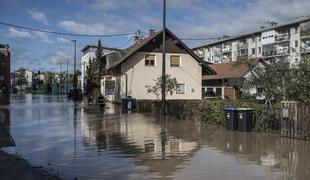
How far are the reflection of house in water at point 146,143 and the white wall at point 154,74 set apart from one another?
2370 cm

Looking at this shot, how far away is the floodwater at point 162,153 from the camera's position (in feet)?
34.7

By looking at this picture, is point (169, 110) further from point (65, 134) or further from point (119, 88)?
point (119, 88)

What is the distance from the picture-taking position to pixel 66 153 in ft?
44.5

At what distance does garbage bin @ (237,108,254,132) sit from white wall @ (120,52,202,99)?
27453 millimetres

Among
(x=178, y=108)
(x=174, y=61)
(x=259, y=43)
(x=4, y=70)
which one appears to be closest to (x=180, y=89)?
(x=174, y=61)

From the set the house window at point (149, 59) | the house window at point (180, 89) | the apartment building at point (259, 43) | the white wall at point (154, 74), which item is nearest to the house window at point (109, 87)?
the white wall at point (154, 74)

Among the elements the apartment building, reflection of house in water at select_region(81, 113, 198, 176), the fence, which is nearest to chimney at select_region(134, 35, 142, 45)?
A: reflection of house in water at select_region(81, 113, 198, 176)

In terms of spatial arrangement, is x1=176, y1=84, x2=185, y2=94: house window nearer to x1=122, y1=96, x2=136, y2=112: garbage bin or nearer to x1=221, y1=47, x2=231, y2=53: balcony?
x1=122, y1=96, x2=136, y2=112: garbage bin

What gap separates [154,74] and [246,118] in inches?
1157

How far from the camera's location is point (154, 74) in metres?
47.4

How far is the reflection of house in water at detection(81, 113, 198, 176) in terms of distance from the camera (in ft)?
39.1

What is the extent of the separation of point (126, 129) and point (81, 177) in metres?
10.1

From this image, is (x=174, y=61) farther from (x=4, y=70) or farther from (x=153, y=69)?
(x=4, y=70)

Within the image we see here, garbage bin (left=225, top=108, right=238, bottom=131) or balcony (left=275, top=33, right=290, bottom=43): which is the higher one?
balcony (left=275, top=33, right=290, bottom=43)
